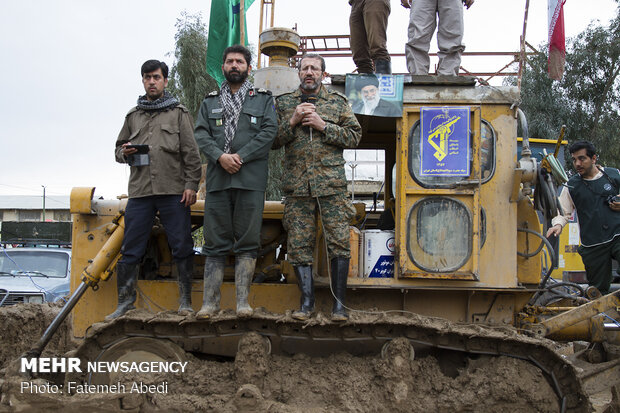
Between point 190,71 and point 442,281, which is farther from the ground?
point 190,71

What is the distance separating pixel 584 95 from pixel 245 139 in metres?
16.3

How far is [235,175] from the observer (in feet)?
15.0

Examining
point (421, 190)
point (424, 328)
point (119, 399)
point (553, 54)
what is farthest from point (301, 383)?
point (553, 54)

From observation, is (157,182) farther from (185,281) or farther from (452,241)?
→ (452,241)

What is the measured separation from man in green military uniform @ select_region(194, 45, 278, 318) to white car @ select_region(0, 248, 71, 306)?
588cm

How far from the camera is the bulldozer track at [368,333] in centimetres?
427

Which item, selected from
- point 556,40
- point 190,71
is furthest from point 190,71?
point 556,40

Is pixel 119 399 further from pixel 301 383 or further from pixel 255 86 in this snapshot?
pixel 255 86

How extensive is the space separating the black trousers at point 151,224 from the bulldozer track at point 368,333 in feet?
1.80

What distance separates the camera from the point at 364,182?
808 cm

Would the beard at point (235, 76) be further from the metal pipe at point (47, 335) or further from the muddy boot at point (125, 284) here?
the metal pipe at point (47, 335)

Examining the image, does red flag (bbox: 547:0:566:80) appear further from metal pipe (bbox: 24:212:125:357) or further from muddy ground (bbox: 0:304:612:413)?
metal pipe (bbox: 24:212:125:357)

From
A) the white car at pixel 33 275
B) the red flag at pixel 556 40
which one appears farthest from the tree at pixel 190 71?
the red flag at pixel 556 40

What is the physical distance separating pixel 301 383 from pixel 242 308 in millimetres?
763
